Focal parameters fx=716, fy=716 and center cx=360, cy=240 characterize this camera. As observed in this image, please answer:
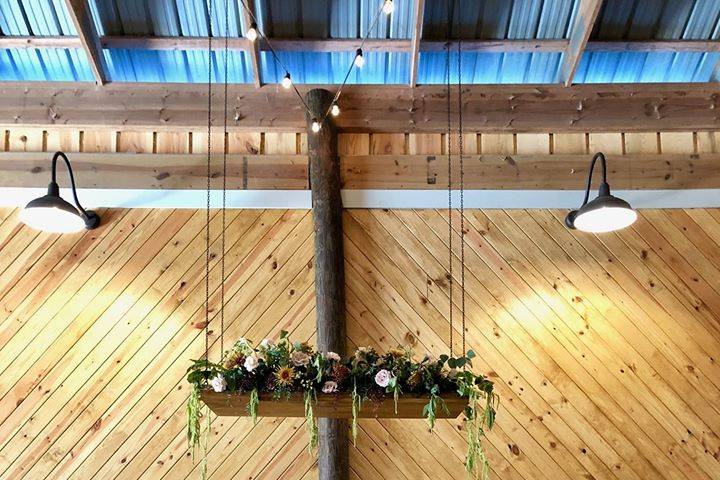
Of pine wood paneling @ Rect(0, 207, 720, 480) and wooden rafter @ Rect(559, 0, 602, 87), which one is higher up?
wooden rafter @ Rect(559, 0, 602, 87)

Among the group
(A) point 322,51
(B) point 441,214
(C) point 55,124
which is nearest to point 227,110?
(A) point 322,51

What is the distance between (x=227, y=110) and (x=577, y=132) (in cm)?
248

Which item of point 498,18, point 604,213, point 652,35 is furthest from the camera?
point 652,35

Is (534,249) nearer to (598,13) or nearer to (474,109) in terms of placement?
(474,109)

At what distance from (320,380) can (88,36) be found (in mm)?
2754

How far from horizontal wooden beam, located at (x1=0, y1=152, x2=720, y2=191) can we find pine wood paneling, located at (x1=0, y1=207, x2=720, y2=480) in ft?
→ 0.47

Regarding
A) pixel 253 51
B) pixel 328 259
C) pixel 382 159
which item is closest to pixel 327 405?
pixel 328 259

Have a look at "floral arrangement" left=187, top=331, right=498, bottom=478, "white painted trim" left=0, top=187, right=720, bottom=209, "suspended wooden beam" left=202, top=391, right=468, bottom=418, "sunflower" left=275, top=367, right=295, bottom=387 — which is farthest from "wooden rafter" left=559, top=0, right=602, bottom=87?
"sunflower" left=275, top=367, right=295, bottom=387

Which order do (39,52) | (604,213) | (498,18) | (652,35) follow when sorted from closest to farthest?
(604,213)
(498,18)
(652,35)
(39,52)

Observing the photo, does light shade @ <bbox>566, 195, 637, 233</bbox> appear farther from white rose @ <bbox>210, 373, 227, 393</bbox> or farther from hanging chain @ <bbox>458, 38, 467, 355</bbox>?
white rose @ <bbox>210, 373, 227, 393</bbox>

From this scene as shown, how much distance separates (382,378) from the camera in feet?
11.2

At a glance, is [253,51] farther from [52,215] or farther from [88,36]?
[52,215]

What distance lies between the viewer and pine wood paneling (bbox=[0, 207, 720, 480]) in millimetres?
4758

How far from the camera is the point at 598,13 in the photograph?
452 centimetres
